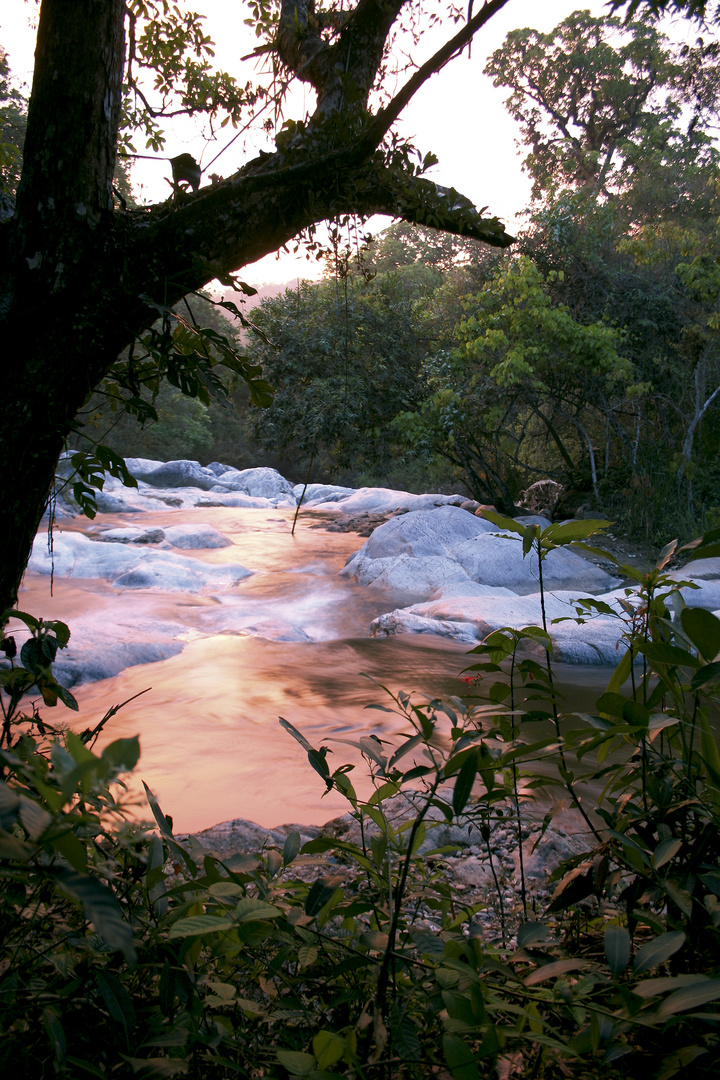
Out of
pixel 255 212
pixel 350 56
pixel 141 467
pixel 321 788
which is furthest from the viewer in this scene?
pixel 141 467

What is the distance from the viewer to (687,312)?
11.7m

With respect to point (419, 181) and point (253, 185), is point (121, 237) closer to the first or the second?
point (253, 185)

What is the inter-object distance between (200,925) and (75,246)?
1.65 meters

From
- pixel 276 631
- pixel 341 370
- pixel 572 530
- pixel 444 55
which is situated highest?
pixel 341 370

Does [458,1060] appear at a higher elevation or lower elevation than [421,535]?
lower

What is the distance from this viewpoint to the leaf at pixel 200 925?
2.24 ft

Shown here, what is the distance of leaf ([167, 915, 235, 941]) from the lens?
0.68 metres

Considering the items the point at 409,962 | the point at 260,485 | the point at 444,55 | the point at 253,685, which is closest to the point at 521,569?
the point at 253,685

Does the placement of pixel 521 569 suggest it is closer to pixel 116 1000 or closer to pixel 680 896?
pixel 680 896

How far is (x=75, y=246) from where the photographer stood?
1682 mm

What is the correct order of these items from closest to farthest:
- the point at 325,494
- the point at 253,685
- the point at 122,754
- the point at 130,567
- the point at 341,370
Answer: the point at 122,754, the point at 253,685, the point at 130,567, the point at 341,370, the point at 325,494

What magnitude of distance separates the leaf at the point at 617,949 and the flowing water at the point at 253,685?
57cm

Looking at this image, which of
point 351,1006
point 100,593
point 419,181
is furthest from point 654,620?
point 100,593

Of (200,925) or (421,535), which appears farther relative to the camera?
(421,535)
